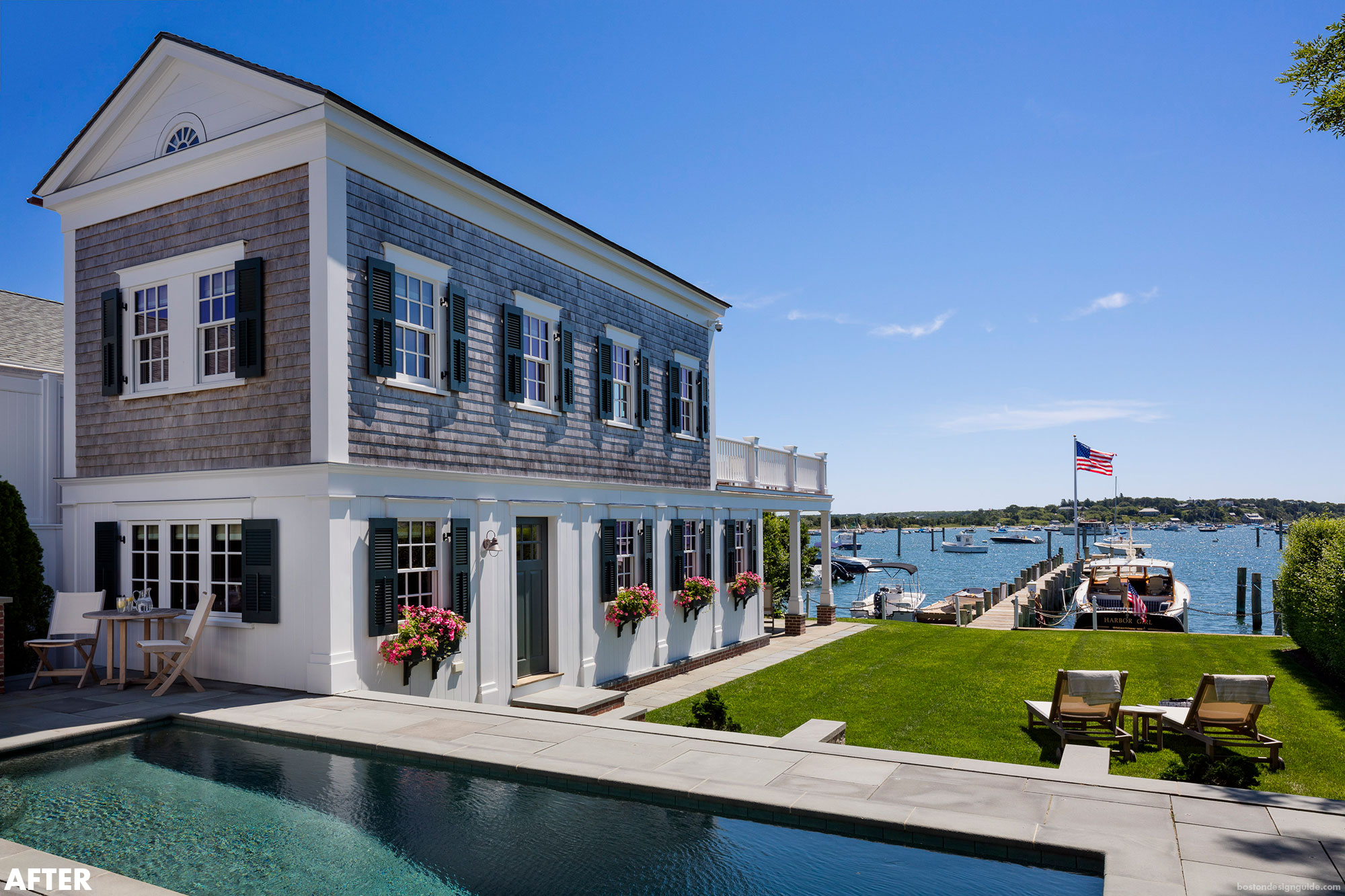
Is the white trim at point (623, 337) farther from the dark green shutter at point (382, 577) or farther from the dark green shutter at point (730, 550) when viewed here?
the dark green shutter at point (382, 577)

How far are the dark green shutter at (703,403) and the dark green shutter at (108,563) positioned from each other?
37.1 ft

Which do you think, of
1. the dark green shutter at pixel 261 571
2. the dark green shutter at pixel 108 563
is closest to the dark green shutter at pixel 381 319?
the dark green shutter at pixel 261 571

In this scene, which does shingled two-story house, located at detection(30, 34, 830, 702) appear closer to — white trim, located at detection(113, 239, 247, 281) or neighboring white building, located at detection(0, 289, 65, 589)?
white trim, located at detection(113, 239, 247, 281)

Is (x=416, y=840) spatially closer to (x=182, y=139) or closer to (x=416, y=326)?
(x=416, y=326)

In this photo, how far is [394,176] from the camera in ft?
35.9

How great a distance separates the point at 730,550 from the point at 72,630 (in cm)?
1275

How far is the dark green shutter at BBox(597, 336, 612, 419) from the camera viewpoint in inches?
602

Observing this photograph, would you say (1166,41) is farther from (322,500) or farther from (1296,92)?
(322,500)

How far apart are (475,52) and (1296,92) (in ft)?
37.7

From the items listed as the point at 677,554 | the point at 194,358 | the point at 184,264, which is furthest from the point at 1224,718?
the point at 184,264

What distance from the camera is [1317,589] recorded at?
14.7 metres

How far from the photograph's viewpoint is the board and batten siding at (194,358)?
397 inches

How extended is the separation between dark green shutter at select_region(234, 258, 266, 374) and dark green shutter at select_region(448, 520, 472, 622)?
10.3 feet

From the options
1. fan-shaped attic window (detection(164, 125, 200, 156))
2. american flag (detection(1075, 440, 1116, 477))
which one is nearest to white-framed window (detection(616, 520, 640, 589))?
fan-shaped attic window (detection(164, 125, 200, 156))
